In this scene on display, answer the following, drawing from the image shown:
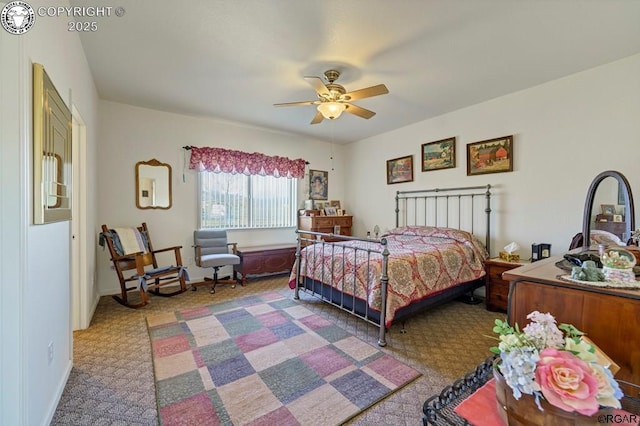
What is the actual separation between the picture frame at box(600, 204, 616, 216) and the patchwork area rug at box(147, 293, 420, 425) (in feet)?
6.65

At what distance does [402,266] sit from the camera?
266 cm

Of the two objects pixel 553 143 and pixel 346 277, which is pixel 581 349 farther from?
pixel 553 143

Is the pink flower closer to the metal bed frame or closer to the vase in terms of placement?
the vase

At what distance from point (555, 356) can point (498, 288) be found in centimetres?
304

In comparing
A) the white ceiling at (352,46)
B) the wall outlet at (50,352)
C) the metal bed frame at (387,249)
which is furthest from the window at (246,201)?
the wall outlet at (50,352)

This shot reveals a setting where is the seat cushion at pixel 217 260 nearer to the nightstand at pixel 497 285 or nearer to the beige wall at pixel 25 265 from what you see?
the beige wall at pixel 25 265

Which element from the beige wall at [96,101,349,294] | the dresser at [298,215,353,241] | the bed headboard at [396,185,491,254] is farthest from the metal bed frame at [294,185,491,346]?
the beige wall at [96,101,349,294]

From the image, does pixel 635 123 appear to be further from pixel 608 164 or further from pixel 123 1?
pixel 123 1

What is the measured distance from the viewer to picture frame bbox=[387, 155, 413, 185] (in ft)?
15.7

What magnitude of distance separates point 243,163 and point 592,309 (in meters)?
4.62

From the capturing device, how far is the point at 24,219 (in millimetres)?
1240

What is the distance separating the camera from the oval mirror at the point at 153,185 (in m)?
4.03

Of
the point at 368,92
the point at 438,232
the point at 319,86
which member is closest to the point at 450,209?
the point at 438,232

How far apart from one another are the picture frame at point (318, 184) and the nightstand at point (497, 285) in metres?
3.43
